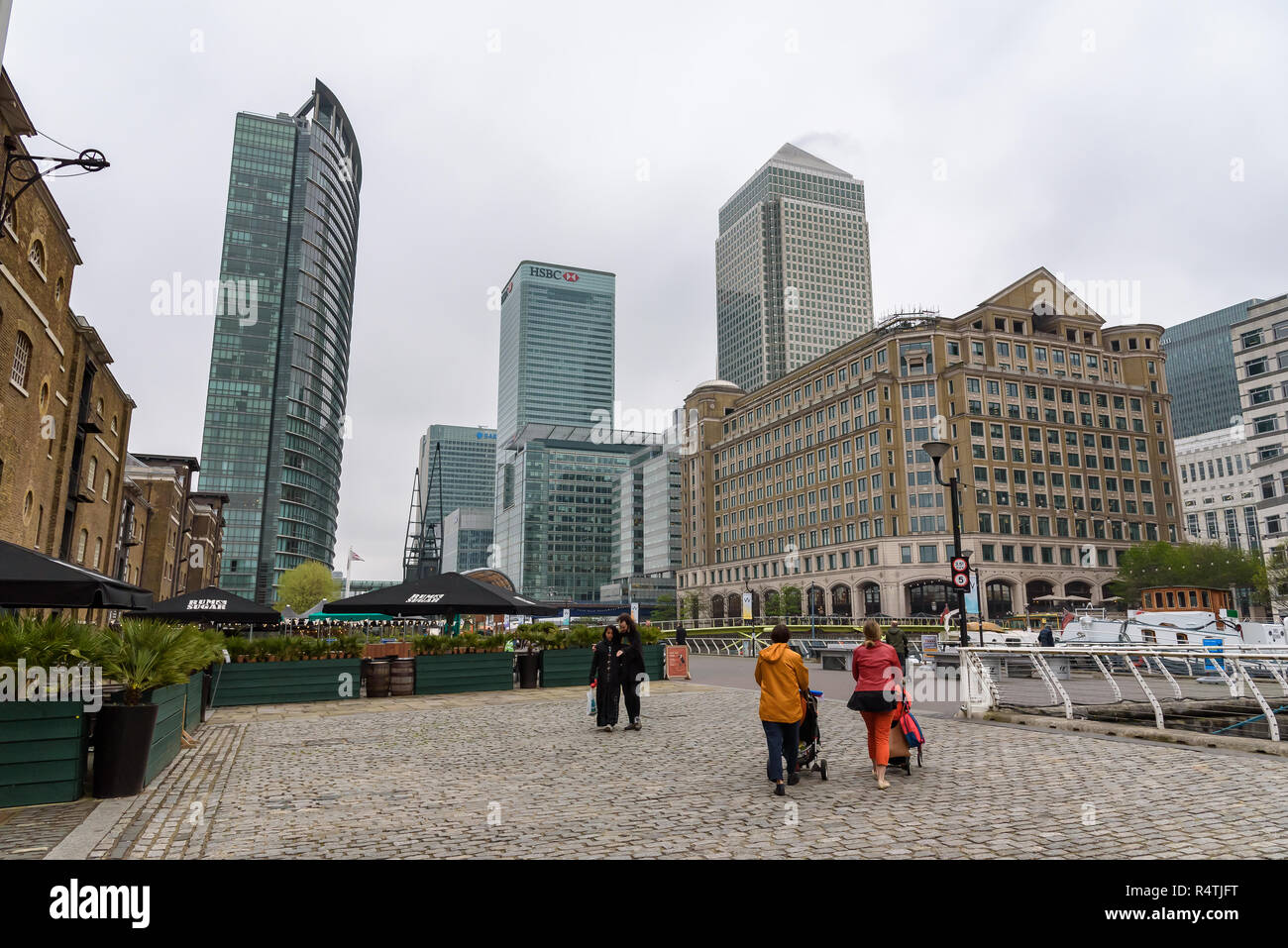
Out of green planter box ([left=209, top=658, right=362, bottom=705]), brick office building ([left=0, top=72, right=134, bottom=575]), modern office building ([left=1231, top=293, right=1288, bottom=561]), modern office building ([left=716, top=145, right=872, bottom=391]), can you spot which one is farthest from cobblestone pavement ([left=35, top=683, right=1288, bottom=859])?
modern office building ([left=716, top=145, right=872, bottom=391])

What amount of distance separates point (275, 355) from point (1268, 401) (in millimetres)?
133859

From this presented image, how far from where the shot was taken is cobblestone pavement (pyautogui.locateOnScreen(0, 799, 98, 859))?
590cm

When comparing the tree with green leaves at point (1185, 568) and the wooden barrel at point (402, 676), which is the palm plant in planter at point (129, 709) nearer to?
the wooden barrel at point (402, 676)

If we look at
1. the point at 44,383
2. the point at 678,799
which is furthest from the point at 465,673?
the point at 44,383

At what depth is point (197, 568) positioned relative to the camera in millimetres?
71312

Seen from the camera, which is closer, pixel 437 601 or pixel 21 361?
pixel 437 601

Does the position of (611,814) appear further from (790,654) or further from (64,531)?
(64,531)

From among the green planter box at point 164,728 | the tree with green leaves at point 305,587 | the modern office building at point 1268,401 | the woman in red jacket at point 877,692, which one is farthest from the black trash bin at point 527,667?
the tree with green leaves at point 305,587

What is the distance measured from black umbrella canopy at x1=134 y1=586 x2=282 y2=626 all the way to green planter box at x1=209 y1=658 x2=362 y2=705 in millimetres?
3109

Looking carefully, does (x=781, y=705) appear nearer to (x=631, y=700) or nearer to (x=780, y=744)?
(x=780, y=744)

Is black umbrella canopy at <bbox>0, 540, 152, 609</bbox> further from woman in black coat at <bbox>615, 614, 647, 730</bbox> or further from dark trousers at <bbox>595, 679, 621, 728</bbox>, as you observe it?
woman in black coat at <bbox>615, 614, 647, 730</bbox>

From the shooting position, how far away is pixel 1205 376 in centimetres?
18750

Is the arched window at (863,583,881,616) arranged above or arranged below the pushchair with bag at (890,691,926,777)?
above
